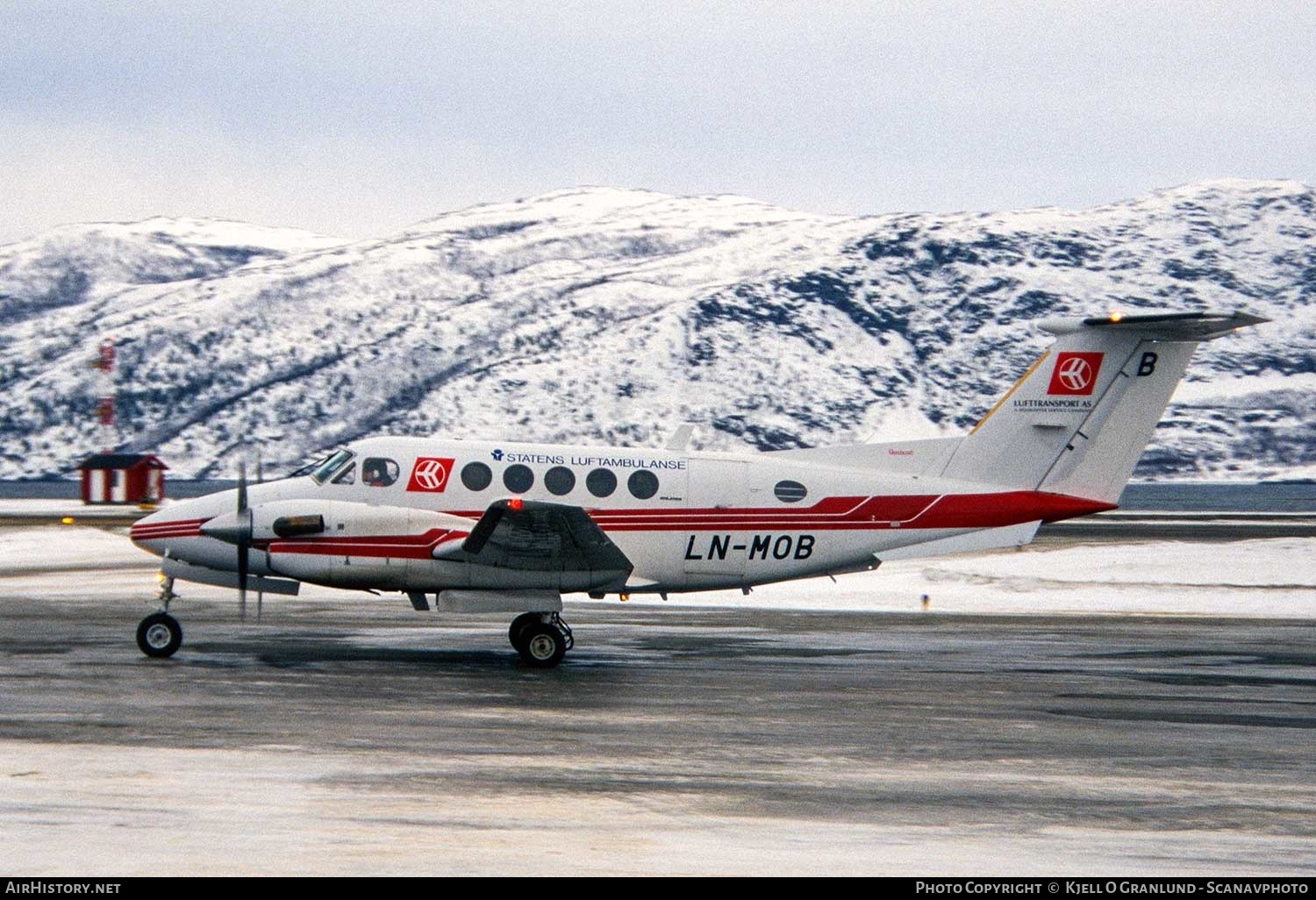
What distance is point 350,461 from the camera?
17.8 m

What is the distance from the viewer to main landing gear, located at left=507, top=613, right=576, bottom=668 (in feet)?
56.1

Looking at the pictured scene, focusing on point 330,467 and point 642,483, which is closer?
point 330,467

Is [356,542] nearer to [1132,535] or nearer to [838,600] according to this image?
[838,600]

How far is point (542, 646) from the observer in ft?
56.2

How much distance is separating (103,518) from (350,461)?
42.9 m

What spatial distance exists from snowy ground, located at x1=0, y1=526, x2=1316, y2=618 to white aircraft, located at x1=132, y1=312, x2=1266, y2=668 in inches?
277

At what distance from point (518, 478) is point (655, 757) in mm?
6827

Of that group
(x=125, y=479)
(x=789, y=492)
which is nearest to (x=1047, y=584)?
(x=789, y=492)

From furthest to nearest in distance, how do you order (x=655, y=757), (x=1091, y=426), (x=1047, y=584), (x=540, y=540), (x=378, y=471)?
(x=1047, y=584), (x=1091, y=426), (x=378, y=471), (x=540, y=540), (x=655, y=757)

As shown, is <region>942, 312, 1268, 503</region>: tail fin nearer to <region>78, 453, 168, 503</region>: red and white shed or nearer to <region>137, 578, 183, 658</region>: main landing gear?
<region>137, 578, 183, 658</region>: main landing gear

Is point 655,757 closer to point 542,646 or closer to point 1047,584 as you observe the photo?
point 542,646

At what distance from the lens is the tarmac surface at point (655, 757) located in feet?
28.5

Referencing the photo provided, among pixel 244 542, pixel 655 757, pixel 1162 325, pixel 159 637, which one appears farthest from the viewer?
pixel 1162 325

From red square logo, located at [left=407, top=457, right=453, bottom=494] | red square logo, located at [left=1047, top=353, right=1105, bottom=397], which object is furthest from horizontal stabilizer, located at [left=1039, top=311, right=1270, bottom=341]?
red square logo, located at [left=407, top=457, right=453, bottom=494]
